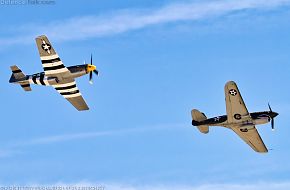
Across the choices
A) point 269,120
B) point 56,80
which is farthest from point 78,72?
point 269,120

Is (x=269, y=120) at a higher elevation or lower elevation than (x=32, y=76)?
lower

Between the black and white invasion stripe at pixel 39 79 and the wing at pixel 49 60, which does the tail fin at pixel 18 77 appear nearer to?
the black and white invasion stripe at pixel 39 79

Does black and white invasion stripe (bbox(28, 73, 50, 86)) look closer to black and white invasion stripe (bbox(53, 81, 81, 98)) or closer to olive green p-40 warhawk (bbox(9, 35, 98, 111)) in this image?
olive green p-40 warhawk (bbox(9, 35, 98, 111))

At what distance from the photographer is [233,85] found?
121000 mm

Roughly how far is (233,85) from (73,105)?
24.6m

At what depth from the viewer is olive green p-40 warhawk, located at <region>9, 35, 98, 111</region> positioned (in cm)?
12201

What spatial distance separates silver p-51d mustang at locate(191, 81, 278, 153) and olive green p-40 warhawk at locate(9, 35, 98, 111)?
16946 millimetres

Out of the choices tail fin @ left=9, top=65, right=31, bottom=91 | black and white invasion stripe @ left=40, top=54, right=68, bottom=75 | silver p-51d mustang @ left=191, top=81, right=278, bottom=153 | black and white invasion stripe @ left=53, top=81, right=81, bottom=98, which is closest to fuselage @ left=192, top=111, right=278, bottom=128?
silver p-51d mustang @ left=191, top=81, right=278, bottom=153

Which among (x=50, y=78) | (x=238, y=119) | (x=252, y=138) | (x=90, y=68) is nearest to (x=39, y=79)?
(x=50, y=78)

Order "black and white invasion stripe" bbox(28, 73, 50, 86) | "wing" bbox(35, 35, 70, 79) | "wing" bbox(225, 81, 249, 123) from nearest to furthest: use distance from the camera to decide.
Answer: "wing" bbox(35, 35, 70, 79) < "wing" bbox(225, 81, 249, 123) < "black and white invasion stripe" bbox(28, 73, 50, 86)

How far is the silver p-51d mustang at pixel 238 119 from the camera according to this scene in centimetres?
12288

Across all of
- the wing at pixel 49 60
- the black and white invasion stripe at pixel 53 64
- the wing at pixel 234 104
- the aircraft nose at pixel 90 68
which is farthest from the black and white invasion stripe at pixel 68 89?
the wing at pixel 234 104

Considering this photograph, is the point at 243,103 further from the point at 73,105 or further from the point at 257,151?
the point at 73,105

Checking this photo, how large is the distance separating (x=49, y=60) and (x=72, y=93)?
346 inches
